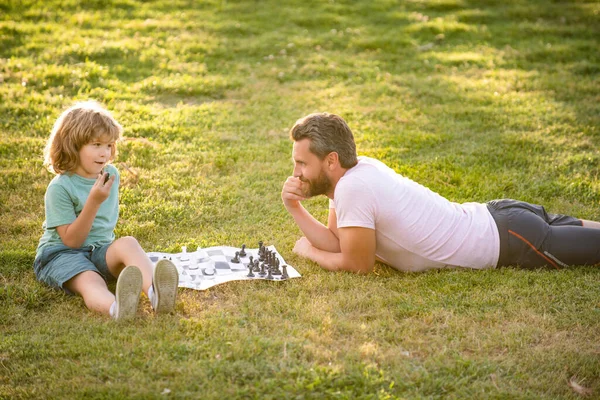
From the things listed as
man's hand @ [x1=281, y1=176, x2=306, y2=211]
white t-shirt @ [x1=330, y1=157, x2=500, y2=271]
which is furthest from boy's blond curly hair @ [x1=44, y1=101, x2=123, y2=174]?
white t-shirt @ [x1=330, y1=157, x2=500, y2=271]

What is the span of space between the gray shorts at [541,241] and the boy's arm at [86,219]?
140 inches

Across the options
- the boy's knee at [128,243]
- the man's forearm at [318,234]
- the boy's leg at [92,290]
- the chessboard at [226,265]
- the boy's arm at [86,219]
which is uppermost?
the boy's arm at [86,219]

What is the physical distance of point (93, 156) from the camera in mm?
5406

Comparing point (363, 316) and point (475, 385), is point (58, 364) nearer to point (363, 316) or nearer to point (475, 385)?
point (363, 316)

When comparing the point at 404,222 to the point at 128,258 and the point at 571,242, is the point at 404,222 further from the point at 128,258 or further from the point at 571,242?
the point at 128,258

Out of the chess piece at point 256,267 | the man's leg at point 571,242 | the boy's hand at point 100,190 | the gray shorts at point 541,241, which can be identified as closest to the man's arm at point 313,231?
the chess piece at point 256,267

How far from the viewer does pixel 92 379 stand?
402 cm

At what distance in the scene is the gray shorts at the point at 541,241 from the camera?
18.3 feet

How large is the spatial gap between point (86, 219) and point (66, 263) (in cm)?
48

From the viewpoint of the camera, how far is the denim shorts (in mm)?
5230

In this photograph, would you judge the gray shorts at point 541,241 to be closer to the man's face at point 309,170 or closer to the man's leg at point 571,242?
the man's leg at point 571,242

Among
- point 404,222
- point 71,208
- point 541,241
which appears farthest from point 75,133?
point 541,241

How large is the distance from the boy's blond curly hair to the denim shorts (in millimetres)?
734

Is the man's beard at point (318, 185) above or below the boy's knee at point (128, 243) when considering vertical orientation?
above
